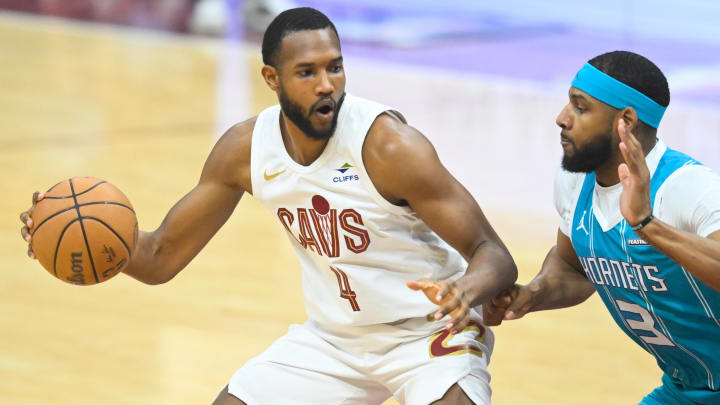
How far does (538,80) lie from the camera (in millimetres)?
12852

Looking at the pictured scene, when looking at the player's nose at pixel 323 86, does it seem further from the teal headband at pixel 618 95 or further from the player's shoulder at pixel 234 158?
the teal headband at pixel 618 95

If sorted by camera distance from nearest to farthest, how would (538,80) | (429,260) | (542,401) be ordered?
1. (429,260)
2. (542,401)
3. (538,80)

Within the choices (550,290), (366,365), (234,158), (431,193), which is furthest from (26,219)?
(550,290)

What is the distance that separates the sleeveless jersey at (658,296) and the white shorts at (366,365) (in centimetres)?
54

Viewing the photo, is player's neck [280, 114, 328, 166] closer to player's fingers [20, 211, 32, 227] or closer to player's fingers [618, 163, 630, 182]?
player's fingers [20, 211, 32, 227]

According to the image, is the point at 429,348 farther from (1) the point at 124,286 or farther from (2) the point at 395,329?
(1) the point at 124,286

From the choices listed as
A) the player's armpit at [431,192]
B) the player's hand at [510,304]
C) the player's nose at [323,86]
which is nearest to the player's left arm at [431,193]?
the player's armpit at [431,192]

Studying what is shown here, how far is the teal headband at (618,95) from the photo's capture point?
372cm

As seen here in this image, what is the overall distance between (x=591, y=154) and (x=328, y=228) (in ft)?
3.21

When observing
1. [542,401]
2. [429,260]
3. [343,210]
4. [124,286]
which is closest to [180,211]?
[343,210]

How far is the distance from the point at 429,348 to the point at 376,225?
1.60ft

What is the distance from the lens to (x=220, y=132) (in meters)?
10.7

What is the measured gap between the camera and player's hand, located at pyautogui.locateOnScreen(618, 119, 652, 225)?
3.38 meters

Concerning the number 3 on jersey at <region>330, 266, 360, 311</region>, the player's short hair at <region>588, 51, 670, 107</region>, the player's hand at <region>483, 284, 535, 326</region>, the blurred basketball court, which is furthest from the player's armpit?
the blurred basketball court
